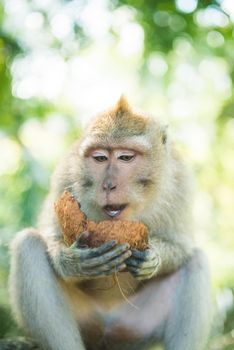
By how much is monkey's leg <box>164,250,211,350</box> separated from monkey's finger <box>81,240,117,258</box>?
3.86 ft

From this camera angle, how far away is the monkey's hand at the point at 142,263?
16.4 ft

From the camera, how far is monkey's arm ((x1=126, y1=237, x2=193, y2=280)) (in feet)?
16.5

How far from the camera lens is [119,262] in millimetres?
4859

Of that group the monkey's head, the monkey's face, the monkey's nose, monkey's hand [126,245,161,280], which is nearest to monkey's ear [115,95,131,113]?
the monkey's head

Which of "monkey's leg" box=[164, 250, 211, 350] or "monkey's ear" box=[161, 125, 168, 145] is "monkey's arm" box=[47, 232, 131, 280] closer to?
"monkey's leg" box=[164, 250, 211, 350]

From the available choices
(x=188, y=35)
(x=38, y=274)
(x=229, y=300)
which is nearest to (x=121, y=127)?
(x=38, y=274)

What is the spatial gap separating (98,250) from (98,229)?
0.56 feet

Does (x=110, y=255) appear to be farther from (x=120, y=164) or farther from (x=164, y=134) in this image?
(x=164, y=134)

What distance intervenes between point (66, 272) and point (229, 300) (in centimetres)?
209

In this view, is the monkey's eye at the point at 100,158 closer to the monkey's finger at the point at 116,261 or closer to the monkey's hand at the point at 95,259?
the monkey's hand at the point at 95,259

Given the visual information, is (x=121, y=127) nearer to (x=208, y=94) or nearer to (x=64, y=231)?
(x=64, y=231)

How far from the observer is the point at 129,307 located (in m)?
5.91

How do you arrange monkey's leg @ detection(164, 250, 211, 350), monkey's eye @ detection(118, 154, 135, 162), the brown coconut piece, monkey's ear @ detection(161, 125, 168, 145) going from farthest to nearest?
monkey's ear @ detection(161, 125, 168, 145)
monkey's leg @ detection(164, 250, 211, 350)
monkey's eye @ detection(118, 154, 135, 162)
the brown coconut piece

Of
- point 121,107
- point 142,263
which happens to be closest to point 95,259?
point 142,263
